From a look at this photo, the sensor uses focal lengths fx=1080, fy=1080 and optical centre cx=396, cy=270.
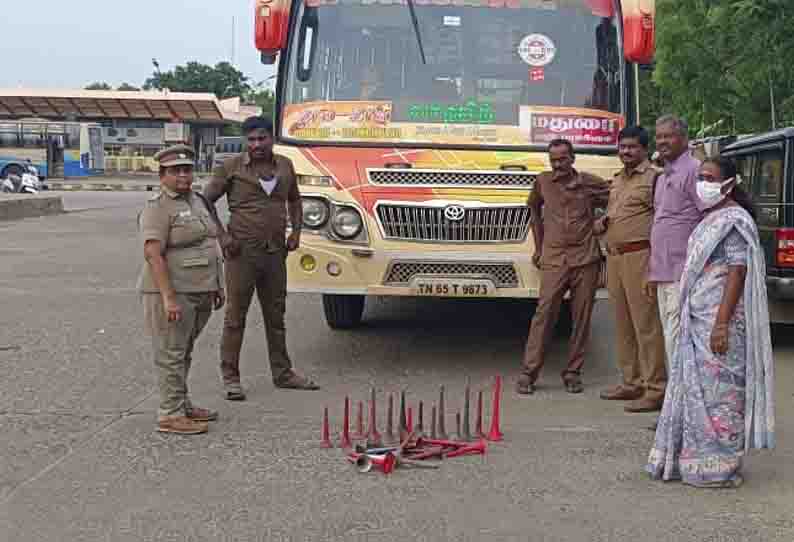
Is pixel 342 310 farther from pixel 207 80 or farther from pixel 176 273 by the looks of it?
pixel 207 80

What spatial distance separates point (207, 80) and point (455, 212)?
100m

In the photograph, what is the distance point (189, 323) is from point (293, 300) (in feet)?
20.4

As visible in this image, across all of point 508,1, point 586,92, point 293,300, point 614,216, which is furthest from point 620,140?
point 293,300

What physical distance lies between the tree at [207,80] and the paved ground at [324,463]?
9746 cm

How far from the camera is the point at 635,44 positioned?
25.3ft

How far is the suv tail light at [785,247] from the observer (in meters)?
8.71

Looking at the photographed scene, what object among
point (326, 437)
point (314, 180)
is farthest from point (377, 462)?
point (314, 180)

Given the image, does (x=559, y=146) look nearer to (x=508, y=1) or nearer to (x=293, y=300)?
(x=508, y=1)

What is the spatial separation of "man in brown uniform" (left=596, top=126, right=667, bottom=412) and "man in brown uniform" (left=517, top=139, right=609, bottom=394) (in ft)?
0.95

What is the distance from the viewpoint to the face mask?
5090 millimetres

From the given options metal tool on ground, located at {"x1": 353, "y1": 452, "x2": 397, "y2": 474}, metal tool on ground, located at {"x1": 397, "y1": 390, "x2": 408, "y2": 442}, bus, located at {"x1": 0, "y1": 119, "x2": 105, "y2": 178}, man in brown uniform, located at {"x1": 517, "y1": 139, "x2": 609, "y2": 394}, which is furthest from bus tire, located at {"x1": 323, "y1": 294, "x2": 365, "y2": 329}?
bus, located at {"x1": 0, "y1": 119, "x2": 105, "y2": 178}

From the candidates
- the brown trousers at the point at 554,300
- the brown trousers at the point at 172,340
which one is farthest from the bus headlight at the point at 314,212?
the brown trousers at the point at 554,300

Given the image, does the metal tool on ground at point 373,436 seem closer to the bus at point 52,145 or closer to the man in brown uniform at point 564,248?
the man in brown uniform at point 564,248

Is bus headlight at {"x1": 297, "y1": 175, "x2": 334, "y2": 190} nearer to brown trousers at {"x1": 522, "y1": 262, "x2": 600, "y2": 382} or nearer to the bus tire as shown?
brown trousers at {"x1": 522, "y1": 262, "x2": 600, "y2": 382}
